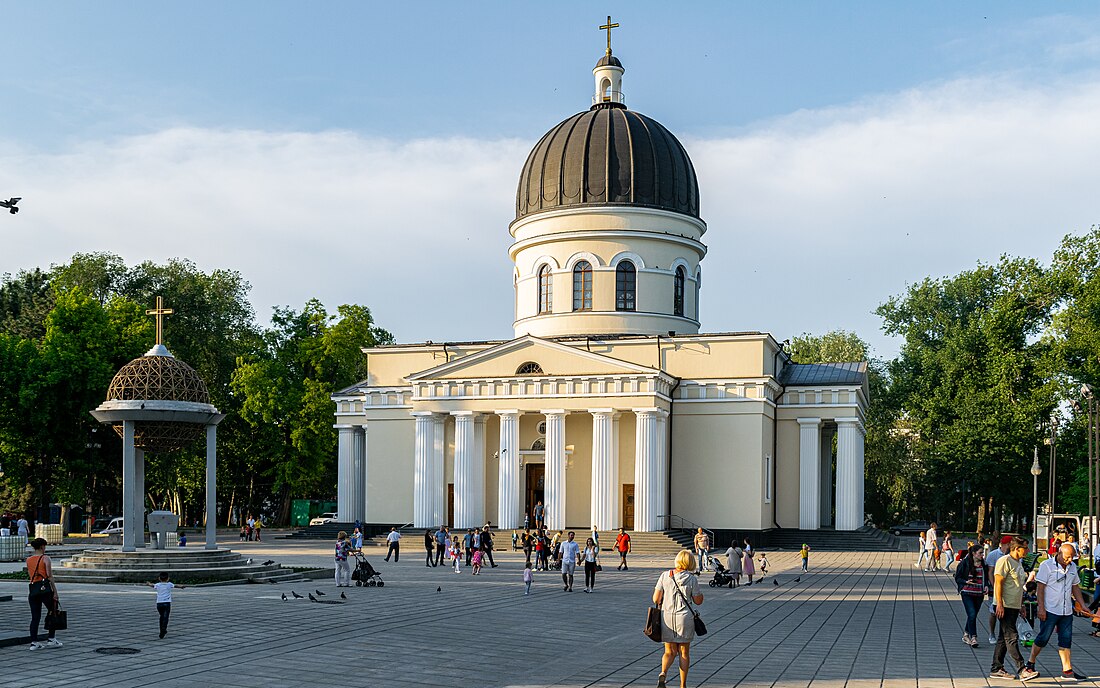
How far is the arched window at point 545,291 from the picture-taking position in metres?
51.6

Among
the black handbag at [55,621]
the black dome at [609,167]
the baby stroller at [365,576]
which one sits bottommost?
the baby stroller at [365,576]

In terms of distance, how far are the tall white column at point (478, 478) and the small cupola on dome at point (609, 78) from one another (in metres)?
17.5

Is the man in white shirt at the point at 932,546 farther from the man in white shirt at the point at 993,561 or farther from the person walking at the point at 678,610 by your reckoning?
the person walking at the point at 678,610

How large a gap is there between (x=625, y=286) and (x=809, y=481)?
11.8 m

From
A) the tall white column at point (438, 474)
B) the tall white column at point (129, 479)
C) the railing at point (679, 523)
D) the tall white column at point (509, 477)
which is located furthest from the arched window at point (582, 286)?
the tall white column at point (129, 479)

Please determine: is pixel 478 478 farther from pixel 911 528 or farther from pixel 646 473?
pixel 911 528

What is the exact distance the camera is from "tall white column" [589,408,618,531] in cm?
4316

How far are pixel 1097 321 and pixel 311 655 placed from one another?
161 feet

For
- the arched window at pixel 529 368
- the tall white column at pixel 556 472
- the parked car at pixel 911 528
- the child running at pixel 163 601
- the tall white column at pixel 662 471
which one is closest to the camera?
the child running at pixel 163 601

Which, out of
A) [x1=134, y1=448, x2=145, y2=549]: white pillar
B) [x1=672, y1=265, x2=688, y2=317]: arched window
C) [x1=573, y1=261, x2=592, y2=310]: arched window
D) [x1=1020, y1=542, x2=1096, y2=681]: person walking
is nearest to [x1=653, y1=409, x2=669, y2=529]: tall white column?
[x1=672, y1=265, x2=688, y2=317]: arched window

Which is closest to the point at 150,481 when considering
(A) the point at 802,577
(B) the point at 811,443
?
(B) the point at 811,443

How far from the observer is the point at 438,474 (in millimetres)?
46688

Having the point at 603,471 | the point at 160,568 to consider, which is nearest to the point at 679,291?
the point at 603,471

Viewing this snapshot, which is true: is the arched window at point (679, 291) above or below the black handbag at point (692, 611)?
above
